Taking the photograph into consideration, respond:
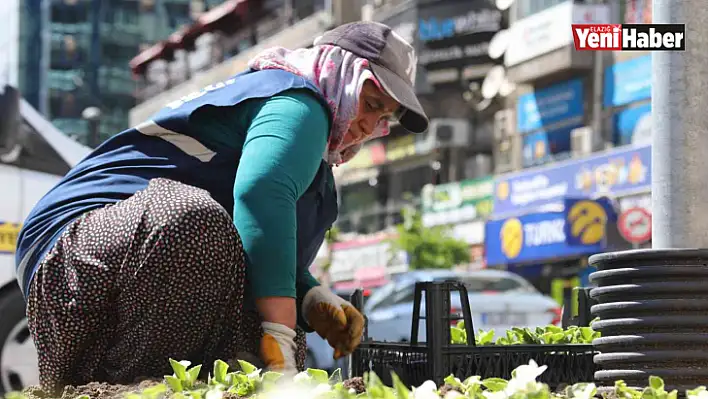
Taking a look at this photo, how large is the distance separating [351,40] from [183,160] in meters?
0.50

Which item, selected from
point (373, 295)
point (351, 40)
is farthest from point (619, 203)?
point (351, 40)

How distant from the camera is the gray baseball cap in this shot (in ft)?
10.9

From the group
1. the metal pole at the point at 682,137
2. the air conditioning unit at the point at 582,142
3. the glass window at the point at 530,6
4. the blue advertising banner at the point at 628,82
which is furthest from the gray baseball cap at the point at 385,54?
the glass window at the point at 530,6

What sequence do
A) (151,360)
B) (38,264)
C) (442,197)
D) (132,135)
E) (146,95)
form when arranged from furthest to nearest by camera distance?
1. (146,95)
2. (442,197)
3. (132,135)
4. (38,264)
5. (151,360)

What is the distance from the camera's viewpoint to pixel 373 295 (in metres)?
17.5

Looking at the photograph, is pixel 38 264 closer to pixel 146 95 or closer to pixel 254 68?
pixel 254 68

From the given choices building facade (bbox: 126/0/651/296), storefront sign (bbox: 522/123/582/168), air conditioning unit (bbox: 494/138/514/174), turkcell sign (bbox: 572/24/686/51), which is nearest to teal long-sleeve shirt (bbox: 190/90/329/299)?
turkcell sign (bbox: 572/24/686/51)

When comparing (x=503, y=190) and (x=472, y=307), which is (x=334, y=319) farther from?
(x=503, y=190)

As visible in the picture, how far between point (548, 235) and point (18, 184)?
20.9m

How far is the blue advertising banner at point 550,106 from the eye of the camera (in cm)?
3470

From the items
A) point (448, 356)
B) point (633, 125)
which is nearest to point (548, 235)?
point (633, 125)

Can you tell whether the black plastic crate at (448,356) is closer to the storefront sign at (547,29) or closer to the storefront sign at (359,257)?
the storefront sign at (547,29)

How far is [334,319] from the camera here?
132 inches

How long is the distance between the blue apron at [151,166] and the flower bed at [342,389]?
650mm
